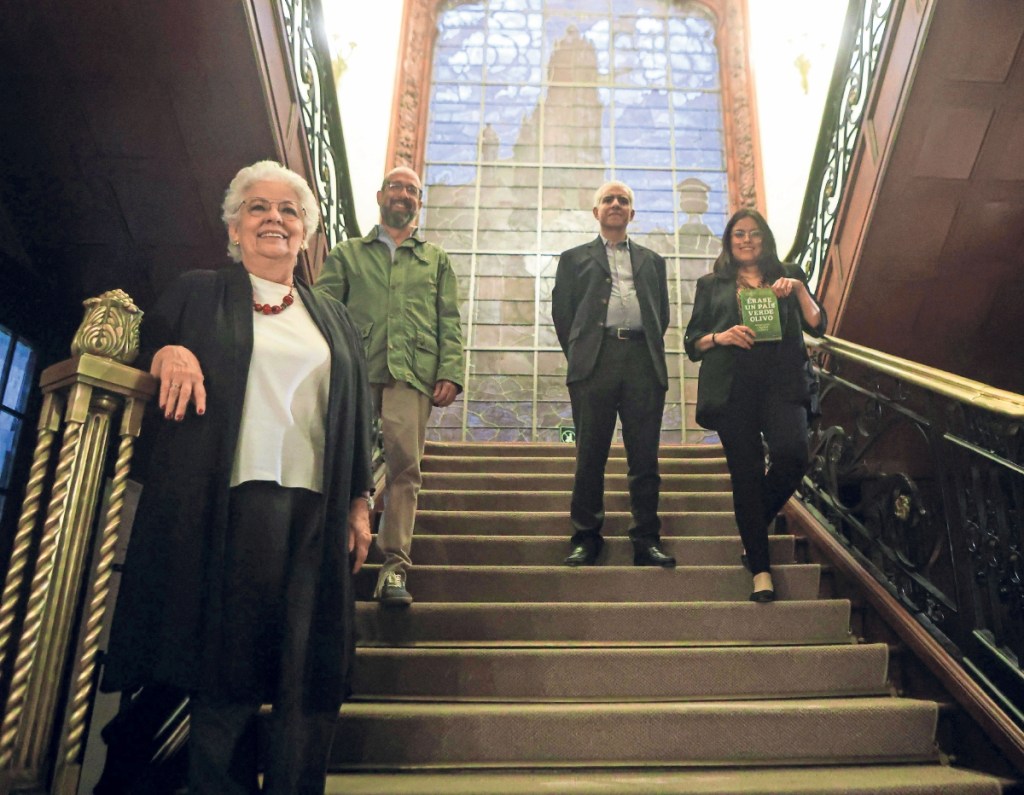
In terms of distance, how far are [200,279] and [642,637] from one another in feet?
5.26

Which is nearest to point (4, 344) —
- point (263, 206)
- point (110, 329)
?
point (263, 206)

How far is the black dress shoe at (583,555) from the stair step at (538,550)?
0.29 feet

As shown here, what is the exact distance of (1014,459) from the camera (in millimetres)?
1980

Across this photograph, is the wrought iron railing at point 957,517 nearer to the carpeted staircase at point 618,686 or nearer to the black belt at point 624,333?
the carpeted staircase at point 618,686

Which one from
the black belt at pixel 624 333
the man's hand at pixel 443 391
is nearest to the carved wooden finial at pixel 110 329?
the man's hand at pixel 443 391

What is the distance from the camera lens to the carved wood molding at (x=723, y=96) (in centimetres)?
696

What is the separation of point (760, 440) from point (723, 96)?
5.86 metres

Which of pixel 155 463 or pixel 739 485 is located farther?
pixel 739 485

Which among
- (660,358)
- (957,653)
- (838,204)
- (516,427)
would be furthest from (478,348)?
(957,653)

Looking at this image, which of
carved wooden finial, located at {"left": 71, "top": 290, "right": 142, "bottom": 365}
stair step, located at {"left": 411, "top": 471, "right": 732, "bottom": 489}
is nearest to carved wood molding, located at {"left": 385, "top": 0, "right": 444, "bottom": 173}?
stair step, located at {"left": 411, "top": 471, "right": 732, "bottom": 489}

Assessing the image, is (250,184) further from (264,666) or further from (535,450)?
(535,450)

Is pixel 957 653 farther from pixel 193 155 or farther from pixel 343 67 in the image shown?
pixel 343 67

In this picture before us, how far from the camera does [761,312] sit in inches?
105

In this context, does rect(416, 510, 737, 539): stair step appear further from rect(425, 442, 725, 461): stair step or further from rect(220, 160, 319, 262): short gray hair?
rect(220, 160, 319, 262): short gray hair
